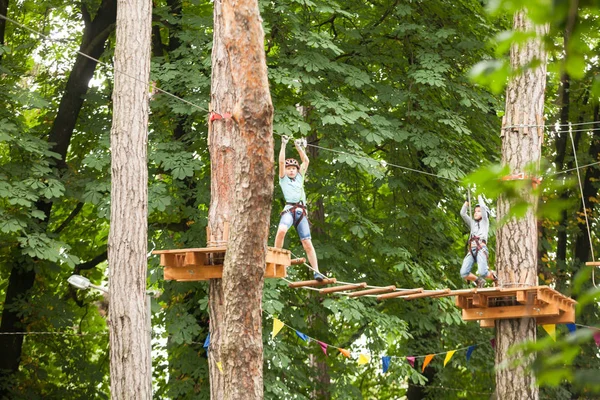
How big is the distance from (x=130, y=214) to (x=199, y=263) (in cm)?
132

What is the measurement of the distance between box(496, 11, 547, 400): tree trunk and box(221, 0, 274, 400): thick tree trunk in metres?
3.28

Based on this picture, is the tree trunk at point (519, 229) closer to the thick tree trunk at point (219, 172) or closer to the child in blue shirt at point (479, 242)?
the child in blue shirt at point (479, 242)

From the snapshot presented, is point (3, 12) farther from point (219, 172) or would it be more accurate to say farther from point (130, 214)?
point (219, 172)

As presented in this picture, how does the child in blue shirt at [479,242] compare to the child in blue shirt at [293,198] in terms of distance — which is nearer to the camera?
the child in blue shirt at [293,198]

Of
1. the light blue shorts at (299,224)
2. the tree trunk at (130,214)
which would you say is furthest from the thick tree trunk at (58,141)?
the light blue shorts at (299,224)

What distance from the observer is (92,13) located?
45.7 feet

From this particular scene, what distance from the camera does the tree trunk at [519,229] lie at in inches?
344

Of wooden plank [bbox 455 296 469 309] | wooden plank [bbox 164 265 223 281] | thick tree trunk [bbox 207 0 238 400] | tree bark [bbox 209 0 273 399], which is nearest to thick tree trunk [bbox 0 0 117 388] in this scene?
thick tree trunk [bbox 207 0 238 400]

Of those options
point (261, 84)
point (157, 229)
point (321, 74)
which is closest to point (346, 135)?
point (321, 74)

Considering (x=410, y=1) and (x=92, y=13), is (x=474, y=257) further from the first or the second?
(x=92, y=13)

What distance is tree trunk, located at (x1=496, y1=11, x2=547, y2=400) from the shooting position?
874 centimetres

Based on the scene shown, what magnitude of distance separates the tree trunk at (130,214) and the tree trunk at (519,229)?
3.37m

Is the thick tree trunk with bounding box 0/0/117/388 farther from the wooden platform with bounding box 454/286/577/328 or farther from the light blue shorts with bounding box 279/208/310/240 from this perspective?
the wooden platform with bounding box 454/286/577/328

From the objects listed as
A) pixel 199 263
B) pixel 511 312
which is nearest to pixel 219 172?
pixel 199 263
